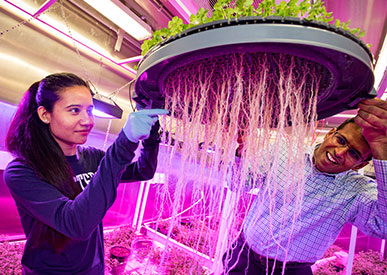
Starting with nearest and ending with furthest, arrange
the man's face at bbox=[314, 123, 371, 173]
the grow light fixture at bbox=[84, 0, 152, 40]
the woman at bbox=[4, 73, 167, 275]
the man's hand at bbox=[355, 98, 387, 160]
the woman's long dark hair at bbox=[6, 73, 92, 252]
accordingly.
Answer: the man's hand at bbox=[355, 98, 387, 160], the woman at bbox=[4, 73, 167, 275], the woman's long dark hair at bbox=[6, 73, 92, 252], the man's face at bbox=[314, 123, 371, 173], the grow light fixture at bbox=[84, 0, 152, 40]

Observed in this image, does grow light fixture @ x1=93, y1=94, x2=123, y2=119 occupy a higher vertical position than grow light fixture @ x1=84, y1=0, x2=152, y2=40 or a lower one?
lower

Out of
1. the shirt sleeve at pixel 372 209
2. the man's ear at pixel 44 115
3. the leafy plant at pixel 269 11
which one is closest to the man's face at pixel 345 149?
the shirt sleeve at pixel 372 209

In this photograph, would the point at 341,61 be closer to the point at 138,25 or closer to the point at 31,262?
the point at 31,262

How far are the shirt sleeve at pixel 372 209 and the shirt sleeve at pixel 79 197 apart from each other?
92 cm

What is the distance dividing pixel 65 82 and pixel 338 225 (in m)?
1.48

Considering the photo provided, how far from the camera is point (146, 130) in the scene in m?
0.66

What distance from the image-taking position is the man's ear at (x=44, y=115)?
83cm

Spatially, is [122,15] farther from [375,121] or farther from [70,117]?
[375,121]

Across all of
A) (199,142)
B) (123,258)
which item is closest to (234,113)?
(199,142)

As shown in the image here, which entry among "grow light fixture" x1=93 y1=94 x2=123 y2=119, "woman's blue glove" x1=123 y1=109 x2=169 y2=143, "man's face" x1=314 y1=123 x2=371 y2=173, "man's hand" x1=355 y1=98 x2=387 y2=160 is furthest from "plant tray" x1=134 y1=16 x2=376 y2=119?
"grow light fixture" x1=93 y1=94 x2=123 y2=119

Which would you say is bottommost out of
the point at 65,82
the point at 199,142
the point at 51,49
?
the point at 199,142

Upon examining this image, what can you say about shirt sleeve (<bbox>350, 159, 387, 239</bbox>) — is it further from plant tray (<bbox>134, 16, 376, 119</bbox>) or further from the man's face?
plant tray (<bbox>134, 16, 376, 119</bbox>)

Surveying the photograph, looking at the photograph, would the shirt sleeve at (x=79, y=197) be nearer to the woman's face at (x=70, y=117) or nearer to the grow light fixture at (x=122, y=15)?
the woman's face at (x=70, y=117)

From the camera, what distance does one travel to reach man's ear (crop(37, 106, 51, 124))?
0.83 metres
